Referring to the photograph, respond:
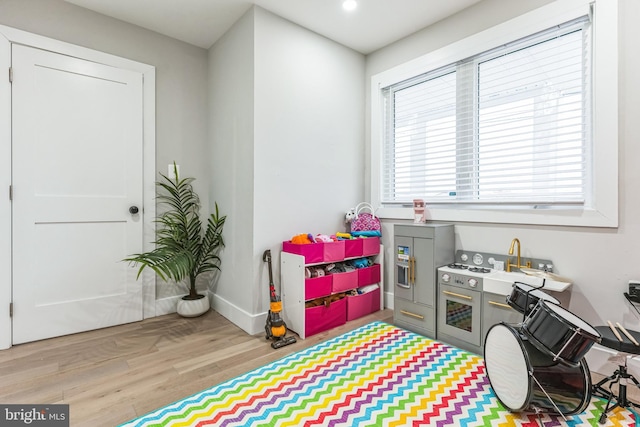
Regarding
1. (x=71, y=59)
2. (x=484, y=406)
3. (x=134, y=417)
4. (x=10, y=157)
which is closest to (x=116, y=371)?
(x=134, y=417)

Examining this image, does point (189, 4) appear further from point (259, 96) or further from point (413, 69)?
point (413, 69)

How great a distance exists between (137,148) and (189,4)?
1306mm

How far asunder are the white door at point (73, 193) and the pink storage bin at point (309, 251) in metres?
1.45

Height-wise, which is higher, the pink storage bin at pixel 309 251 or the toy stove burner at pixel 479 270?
the pink storage bin at pixel 309 251

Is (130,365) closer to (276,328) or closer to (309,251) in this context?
(276,328)

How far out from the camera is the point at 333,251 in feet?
8.94

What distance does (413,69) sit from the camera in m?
2.95

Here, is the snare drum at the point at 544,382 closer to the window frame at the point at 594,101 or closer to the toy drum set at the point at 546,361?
the toy drum set at the point at 546,361

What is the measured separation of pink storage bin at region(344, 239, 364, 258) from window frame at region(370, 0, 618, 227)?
0.80 meters

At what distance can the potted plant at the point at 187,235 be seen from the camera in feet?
9.34

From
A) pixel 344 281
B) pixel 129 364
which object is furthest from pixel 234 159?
pixel 129 364

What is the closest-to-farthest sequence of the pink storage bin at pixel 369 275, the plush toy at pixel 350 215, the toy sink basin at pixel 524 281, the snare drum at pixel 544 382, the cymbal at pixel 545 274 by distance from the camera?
the snare drum at pixel 544 382, the toy sink basin at pixel 524 281, the cymbal at pixel 545 274, the pink storage bin at pixel 369 275, the plush toy at pixel 350 215

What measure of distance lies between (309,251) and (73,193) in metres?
2.01

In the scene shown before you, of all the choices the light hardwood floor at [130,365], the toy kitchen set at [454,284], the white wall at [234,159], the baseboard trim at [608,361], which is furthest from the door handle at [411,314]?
the white wall at [234,159]
